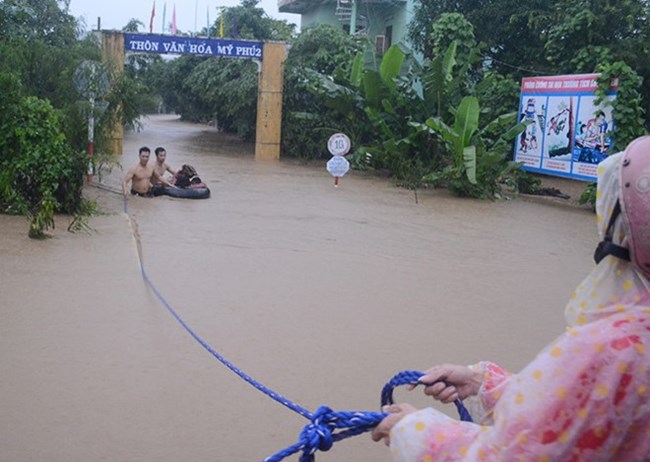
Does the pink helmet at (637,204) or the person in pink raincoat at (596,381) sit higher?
the pink helmet at (637,204)

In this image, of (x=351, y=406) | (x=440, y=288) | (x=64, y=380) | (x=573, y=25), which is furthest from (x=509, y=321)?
(x=573, y=25)

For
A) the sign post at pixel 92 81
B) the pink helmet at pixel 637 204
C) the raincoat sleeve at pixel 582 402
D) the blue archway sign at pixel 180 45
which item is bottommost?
the raincoat sleeve at pixel 582 402

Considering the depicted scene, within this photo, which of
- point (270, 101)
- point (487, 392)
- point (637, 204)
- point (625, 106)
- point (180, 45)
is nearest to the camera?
point (637, 204)

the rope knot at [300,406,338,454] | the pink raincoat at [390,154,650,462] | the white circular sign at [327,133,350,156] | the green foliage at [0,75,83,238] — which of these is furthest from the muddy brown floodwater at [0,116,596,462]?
the white circular sign at [327,133,350,156]

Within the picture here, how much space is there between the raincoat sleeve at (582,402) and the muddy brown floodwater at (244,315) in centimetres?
284

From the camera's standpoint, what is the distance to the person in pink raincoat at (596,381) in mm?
1473

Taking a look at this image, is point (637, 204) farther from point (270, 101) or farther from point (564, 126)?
point (270, 101)

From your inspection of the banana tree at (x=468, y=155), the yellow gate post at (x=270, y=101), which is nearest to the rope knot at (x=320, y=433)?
the banana tree at (x=468, y=155)

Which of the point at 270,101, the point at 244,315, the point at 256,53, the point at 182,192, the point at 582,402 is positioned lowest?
the point at 244,315

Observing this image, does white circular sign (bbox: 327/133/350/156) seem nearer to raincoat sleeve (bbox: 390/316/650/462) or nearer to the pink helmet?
the pink helmet

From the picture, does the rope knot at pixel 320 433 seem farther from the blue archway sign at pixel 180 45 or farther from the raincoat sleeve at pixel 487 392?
the blue archway sign at pixel 180 45

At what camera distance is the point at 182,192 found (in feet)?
45.3

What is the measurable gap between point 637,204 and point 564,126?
15.3 meters

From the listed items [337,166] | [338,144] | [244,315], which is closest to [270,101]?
[338,144]
